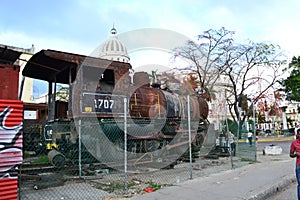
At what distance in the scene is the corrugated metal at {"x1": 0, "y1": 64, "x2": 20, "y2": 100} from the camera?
16.9ft

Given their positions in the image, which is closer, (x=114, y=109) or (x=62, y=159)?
(x=62, y=159)

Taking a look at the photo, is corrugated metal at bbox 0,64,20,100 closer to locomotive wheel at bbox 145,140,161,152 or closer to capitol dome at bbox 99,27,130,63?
locomotive wheel at bbox 145,140,161,152

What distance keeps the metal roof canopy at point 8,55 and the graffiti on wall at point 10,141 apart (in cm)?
186

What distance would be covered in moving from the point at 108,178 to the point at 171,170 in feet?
7.70

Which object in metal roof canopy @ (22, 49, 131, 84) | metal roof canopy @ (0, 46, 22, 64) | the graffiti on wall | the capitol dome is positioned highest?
the capitol dome

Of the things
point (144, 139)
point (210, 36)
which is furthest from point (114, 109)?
point (210, 36)

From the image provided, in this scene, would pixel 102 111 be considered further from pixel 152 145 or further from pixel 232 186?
pixel 232 186

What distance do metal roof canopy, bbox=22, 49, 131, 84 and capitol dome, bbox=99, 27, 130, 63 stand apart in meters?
5.68

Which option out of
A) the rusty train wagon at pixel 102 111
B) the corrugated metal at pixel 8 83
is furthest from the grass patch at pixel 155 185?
the corrugated metal at pixel 8 83

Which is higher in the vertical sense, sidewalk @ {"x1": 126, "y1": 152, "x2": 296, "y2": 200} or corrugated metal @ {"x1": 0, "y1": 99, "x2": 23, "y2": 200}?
corrugated metal @ {"x1": 0, "y1": 99, "x2": 23, "y2": 200}

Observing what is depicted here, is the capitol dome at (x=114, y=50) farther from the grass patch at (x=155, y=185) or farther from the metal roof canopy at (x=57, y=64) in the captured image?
the grass patch at (x=155, y=185)

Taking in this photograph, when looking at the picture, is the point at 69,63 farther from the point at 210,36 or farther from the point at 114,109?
the point at 210,36

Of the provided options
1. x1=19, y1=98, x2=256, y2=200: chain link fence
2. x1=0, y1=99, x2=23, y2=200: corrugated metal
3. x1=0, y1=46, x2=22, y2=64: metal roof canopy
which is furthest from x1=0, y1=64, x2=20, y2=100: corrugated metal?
x1=19, y1=98, x2=256, y2=200: chain link fence

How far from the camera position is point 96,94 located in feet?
26.9
